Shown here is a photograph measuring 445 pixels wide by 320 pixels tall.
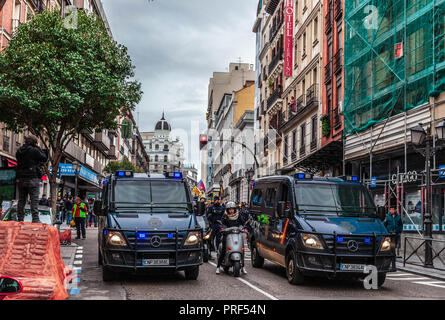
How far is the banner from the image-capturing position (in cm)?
3978

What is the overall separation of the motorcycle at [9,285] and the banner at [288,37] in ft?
110

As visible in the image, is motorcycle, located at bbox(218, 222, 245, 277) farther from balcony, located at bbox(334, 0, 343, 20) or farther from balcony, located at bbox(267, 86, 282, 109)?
balcony, located at bbox(267, 86, 282, 109)

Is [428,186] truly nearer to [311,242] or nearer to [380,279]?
[380,279]

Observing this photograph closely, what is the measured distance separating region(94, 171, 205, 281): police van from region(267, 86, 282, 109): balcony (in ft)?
107

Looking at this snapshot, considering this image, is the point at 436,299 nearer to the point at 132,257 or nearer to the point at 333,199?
the point at 333,199

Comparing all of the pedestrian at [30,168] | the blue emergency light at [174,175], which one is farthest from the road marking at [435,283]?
the pedestrian at [30,168]

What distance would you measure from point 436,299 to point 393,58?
43.4 feet

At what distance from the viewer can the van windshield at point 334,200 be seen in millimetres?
11547

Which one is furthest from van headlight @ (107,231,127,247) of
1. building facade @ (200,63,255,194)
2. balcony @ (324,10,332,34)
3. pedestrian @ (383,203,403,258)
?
building facade @ (200,63,255,194)

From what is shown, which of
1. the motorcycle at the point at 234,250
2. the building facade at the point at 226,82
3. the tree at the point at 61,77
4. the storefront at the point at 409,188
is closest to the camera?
the motorcycle at the point at 234,250

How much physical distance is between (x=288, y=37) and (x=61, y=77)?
20014 mm

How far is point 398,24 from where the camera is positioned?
21.1m

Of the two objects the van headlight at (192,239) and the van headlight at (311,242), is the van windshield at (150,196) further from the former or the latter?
the van headlight at (311,242)

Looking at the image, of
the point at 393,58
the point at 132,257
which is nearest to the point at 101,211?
the point at 132,257
